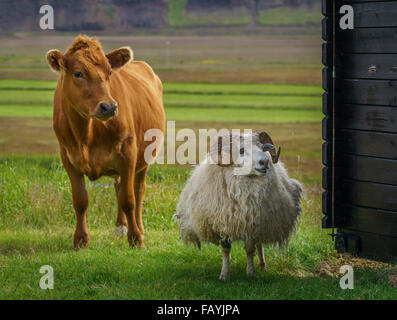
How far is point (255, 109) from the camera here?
87.0 feet

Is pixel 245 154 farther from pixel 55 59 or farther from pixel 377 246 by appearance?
pixel 55 59

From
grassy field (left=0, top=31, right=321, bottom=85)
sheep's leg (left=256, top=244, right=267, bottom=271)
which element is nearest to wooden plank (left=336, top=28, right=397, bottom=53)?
sheep's leg (left=256, top=244, right=267, bottom=271)

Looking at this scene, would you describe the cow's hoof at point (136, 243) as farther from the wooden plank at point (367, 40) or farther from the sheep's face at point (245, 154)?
the wooden plank at point (367, 40)

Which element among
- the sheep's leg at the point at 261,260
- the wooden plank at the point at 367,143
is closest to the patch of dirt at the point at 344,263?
the sheep's leg at the point at 261,260

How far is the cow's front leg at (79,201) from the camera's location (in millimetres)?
7883

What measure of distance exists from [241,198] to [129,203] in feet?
7.20

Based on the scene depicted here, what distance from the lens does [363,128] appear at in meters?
7.15

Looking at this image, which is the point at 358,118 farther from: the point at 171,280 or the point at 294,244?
the point at 171,280

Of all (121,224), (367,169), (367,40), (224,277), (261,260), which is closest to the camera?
(224,277)

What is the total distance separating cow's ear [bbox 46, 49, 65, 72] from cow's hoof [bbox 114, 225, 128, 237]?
2.26 metres

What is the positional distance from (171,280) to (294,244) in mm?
1785

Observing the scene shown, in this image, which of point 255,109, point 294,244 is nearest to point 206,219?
point 294,244

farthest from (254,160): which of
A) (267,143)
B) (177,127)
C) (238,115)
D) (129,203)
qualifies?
(238,115)

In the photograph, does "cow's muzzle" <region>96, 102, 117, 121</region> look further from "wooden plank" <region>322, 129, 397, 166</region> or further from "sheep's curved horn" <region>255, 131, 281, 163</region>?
"wooden plank" <region>322, 129, 397, 166</region>
